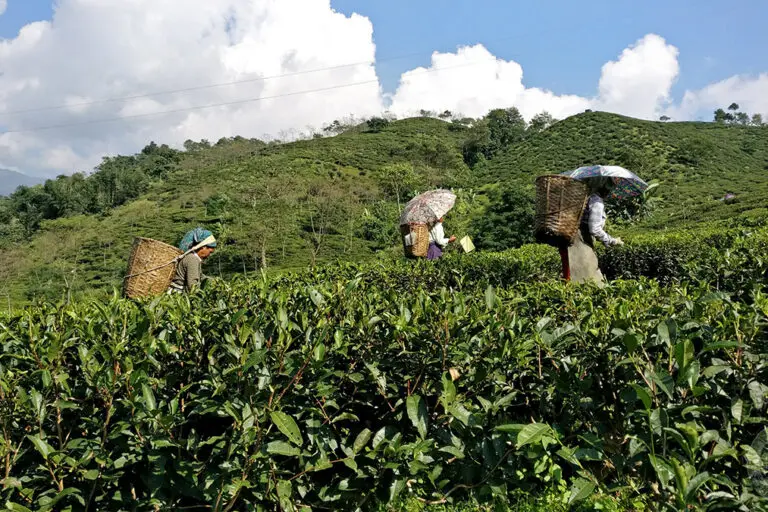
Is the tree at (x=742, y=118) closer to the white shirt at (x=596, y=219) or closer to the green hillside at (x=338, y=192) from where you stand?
the green hillside at (x=338, y=192)

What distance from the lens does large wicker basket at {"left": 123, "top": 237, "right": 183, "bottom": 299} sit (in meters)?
5.12

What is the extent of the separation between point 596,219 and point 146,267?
448 centimetres

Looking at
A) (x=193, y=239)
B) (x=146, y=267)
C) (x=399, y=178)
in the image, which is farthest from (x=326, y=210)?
(x=146, y=267)

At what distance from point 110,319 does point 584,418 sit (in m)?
1.90

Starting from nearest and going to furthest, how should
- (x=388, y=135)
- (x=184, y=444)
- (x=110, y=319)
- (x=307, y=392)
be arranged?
(x=184, y=444) < (x=307, y=392) < (x=110, y=319) < (x=388, y=135)

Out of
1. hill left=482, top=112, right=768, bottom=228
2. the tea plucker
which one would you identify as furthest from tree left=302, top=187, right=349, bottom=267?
the tea plucker

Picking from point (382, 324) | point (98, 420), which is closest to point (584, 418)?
point (382, 324)

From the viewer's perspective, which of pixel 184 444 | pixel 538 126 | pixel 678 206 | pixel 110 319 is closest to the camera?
pixel 184 444

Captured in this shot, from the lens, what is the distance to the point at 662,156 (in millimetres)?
42875

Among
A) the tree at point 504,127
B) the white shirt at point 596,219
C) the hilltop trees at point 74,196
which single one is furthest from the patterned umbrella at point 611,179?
the tree at point 504,127

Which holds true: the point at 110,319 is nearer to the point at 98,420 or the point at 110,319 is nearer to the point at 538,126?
the point at 98,420

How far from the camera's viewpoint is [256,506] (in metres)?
1.80

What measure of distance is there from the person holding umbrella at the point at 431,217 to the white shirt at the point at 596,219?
2.78 meters

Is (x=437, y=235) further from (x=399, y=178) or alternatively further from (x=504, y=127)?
(x=504, y=127)
